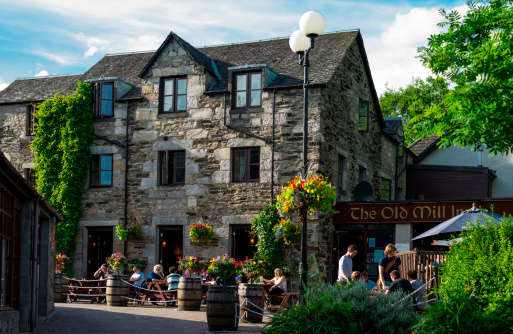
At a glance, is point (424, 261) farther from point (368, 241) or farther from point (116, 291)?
point (116, 291)

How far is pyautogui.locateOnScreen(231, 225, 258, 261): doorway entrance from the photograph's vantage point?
21.4 meters

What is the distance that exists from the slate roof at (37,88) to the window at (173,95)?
12.7ft

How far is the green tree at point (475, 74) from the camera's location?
15.7 meters

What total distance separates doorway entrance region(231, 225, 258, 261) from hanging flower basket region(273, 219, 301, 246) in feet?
4.92

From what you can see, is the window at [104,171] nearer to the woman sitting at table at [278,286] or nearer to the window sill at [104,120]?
the window sill at [104,120]

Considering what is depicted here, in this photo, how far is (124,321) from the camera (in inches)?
559

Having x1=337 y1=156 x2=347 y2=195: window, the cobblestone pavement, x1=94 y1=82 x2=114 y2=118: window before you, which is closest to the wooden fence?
the cobblestone pavement

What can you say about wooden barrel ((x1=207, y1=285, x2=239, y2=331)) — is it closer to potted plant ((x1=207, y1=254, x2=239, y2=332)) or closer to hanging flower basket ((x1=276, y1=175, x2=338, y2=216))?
potted plant ((x1=207, y1=254, x2=239, y2=332))

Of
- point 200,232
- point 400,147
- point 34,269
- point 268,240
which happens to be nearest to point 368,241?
point 268,240

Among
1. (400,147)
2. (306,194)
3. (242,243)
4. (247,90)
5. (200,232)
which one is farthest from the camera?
(400,147)

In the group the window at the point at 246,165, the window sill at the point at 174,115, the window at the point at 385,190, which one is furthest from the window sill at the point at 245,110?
the window at the point at 385,190

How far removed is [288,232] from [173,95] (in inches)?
247

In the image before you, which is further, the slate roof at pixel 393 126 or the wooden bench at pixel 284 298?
the slate roof at pixel 393 126

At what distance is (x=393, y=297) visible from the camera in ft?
32.1
